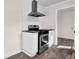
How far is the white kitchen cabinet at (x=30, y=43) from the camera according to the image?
2764mm

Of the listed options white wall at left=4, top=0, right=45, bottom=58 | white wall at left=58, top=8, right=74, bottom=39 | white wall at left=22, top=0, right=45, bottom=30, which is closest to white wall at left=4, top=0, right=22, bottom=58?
white wall at left=4, top=0, right=45, bottom=58

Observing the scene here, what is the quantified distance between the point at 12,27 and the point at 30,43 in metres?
0.98

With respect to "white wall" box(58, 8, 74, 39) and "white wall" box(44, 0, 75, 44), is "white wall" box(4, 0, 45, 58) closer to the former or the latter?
"white wall" box(44, 0, 75, 44)

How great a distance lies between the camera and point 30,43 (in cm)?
282

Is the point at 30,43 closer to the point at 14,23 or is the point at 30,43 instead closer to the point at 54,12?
the point at 14,23

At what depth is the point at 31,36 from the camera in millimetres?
2779

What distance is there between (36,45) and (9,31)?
1210 mm

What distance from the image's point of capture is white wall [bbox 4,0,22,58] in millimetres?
2668

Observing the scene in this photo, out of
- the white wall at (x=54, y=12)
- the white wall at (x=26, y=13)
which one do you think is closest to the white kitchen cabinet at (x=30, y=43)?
the white wall at (x=26, y=13)

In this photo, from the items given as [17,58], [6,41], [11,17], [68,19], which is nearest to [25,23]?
[11,17]

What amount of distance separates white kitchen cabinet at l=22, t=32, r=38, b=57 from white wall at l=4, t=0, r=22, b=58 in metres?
0.28

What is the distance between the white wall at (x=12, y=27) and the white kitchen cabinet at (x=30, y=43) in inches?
11.2

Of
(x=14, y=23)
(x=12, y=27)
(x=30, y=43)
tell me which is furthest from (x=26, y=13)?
(x=30, y=43)
